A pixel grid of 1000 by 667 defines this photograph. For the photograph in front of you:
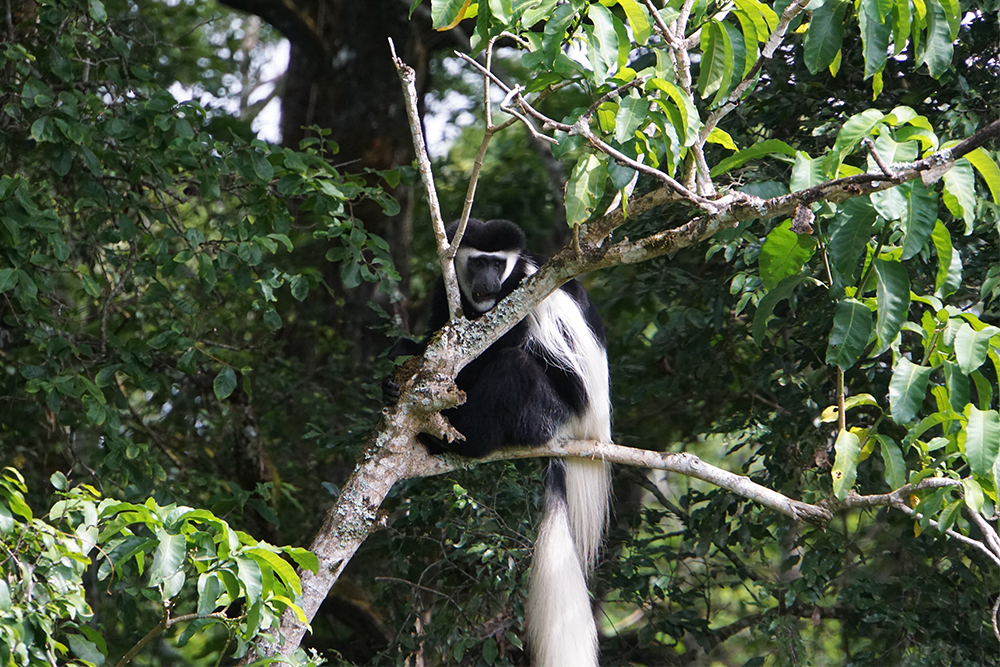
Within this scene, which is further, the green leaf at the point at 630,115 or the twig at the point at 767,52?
the twig at the point at 767,52

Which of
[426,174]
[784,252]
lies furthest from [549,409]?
[784,252]

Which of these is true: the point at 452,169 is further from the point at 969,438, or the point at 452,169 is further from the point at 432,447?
the point at 969,438

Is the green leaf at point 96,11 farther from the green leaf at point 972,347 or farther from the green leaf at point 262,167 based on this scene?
the green leaf at point 972,347

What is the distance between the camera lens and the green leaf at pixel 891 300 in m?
1.38

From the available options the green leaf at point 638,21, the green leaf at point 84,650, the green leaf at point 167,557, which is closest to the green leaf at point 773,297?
the green leaf at point 638,21

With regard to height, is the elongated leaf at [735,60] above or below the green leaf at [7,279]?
above

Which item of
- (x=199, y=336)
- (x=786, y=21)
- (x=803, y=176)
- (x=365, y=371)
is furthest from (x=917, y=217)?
(x=365, y=371)

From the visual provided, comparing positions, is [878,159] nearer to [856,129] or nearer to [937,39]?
[856,129]

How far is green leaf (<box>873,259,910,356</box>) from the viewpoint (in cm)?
138

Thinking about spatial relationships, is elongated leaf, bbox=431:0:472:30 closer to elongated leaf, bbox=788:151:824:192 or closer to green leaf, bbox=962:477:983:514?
elongated leaf, bbox=788:151:824:192

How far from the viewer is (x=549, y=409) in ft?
8.89

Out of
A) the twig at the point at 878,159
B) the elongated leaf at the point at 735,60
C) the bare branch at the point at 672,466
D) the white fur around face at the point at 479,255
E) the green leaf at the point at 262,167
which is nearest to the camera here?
the twig at the point at 878,159

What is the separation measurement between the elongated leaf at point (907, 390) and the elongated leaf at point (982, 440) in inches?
3.0

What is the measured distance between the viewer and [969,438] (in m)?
1.37
